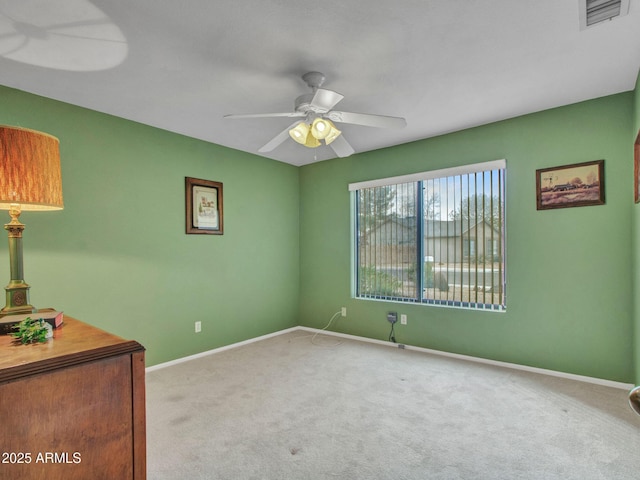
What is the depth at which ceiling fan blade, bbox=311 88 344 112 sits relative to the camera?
6.56ft

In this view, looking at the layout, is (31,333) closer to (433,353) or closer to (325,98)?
(325,98)

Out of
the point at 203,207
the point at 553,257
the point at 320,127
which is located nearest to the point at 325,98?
the point at 320,127

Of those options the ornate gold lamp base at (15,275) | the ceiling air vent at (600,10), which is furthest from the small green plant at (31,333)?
the ceiling air vent at (600,10)

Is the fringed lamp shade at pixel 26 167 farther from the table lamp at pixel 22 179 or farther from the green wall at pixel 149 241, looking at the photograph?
the green wall at pixel 149 241

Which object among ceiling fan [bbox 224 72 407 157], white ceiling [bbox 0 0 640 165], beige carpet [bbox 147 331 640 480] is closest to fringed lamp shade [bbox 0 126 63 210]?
white ceiling [bbox 0 0 640 165]

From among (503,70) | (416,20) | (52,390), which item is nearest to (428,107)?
(503,70)

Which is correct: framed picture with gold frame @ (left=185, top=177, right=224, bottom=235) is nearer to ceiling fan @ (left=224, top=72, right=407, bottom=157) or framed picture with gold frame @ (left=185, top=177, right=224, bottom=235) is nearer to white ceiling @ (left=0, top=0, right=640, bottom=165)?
white ceiling @ (left=0, top=0, right=640, bottom=165)

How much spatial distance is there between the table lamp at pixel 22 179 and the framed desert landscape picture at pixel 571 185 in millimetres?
3485

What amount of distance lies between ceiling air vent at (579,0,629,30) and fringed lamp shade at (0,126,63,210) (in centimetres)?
260

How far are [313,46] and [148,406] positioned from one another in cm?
262

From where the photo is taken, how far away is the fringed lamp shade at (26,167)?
1449 mm

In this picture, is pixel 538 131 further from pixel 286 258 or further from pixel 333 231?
pixel 286 258

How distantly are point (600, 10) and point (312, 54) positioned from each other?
4.91 feet

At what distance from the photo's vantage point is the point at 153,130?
10.9 feet
